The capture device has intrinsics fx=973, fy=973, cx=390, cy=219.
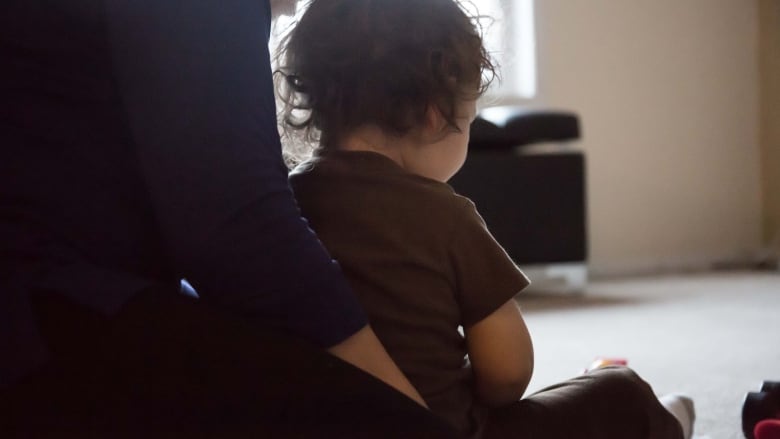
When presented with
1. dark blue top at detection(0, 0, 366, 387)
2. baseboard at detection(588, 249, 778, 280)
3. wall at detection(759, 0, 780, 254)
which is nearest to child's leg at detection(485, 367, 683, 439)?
dark blue top at detection(0, 0, 366, 387)

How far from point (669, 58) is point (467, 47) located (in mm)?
3005

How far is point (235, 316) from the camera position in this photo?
0.68 m

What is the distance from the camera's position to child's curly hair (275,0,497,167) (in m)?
0.88

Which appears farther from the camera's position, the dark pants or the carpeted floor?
the carpeted floor

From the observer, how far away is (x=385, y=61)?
0.88 meters

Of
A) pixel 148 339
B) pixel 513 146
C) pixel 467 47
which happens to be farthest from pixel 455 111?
pixel 513 146

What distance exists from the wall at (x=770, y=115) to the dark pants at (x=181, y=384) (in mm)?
3370

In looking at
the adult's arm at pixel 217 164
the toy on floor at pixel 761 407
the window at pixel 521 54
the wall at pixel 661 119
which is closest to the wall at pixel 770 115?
the wall at pixel 661 119

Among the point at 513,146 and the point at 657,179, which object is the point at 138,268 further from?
the point at 657,179

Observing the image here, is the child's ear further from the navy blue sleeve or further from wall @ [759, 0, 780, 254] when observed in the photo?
wall @ [759, 0, 780, 254]

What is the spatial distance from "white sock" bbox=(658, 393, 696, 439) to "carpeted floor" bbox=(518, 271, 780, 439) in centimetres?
7

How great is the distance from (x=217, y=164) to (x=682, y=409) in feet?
2.32

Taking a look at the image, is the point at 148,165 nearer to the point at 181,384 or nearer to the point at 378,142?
the point at 181,384

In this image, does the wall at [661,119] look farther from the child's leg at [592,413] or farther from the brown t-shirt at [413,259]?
the brown t-shirt at [413,259]
